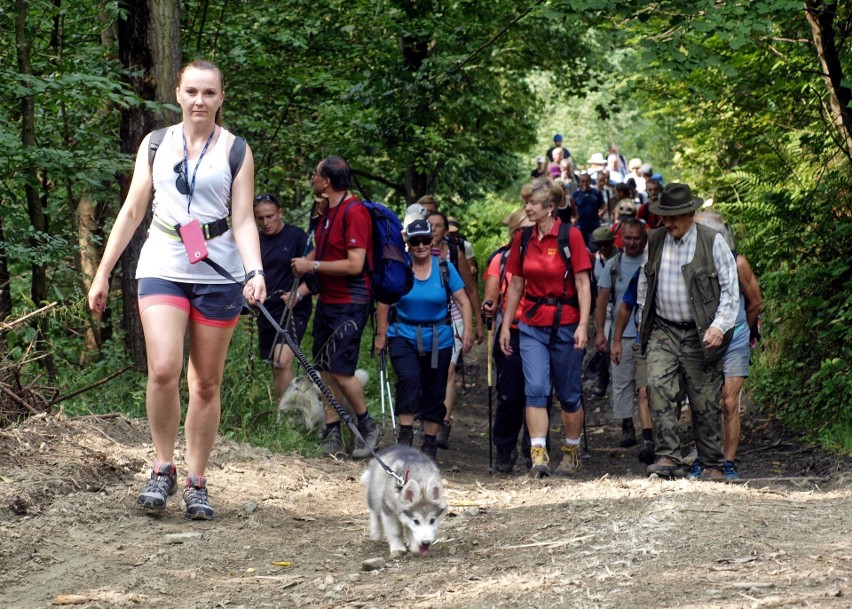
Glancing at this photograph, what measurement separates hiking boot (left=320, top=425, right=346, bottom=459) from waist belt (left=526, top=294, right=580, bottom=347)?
2.01 m

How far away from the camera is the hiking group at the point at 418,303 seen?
20.7 feet

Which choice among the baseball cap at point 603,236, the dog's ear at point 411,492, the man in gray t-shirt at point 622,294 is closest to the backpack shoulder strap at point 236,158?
the dog's ear at point 411,492

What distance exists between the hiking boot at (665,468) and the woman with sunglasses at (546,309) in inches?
32.7

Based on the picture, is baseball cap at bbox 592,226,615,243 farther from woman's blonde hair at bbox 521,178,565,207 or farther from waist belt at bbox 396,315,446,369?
woman's blonde hair at bbox 521,178,565,207

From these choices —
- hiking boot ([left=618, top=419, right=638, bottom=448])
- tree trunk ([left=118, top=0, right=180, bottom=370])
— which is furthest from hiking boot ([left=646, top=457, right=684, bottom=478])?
tree trunk ([left=118, top=0, right=180, bottom=370])

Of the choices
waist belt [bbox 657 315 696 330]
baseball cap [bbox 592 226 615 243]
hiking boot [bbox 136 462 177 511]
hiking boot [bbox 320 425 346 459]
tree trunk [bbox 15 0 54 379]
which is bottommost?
hiking boot [bbox 320 425 346 459]

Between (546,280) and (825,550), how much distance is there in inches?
163

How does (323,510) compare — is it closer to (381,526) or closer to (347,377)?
(381,526)

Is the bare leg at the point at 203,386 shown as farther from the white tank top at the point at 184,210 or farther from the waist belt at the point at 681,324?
the waist belt at the point at 681,324

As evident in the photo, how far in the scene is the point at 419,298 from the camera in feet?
33.0

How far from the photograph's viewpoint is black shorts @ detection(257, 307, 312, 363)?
1051 cm

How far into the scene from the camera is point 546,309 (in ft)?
30.2

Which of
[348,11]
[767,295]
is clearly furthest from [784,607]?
[348,11]

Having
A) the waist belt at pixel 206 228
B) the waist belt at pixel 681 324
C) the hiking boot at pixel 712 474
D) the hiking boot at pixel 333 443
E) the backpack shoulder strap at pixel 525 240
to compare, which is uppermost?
the backpack shoulder strap at pixel 525 240
